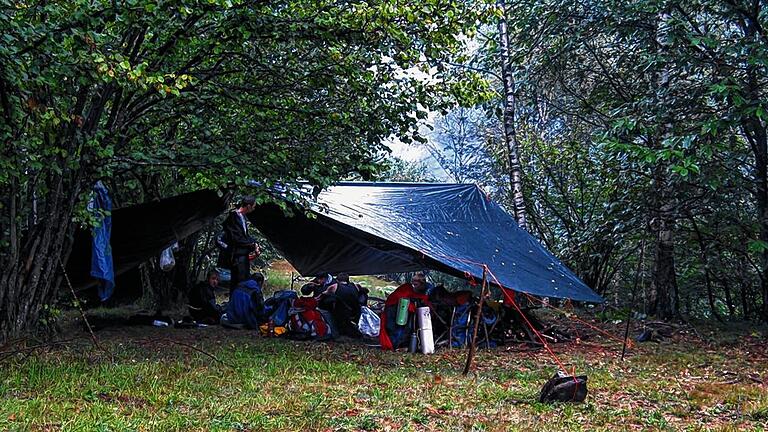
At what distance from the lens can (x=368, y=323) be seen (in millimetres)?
6566

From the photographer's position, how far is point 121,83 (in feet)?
11.3

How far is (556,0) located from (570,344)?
3740mm

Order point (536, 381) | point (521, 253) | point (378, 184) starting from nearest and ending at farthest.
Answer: point (536, 381), point (521, 253), point (378, 184)

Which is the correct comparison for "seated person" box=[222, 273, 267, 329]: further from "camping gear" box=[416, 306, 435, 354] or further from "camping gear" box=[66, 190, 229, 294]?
"camping gear" box=[416, 306, 435, 354]

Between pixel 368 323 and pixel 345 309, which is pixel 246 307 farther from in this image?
pixel 368 323

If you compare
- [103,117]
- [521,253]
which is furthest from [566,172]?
[103,117]

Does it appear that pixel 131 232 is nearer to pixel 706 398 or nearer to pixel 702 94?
pixel 706 398

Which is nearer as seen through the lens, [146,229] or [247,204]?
[146,229]

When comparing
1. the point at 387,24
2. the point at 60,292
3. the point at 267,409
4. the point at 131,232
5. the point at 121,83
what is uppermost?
the point at 387,24

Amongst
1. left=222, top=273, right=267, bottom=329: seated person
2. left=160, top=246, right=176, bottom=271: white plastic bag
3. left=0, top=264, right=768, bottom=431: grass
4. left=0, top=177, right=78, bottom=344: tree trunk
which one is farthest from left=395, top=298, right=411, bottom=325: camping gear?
left=160, top=246, right=176, bottom=271: white plastic bag

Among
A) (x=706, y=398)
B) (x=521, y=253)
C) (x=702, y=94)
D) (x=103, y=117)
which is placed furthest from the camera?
(x=521, y=253)

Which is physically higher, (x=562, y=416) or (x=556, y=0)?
(x=556, y=0)

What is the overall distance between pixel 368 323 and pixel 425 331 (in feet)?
3.81

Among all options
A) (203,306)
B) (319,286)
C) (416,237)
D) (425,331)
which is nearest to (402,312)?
(425,331)
